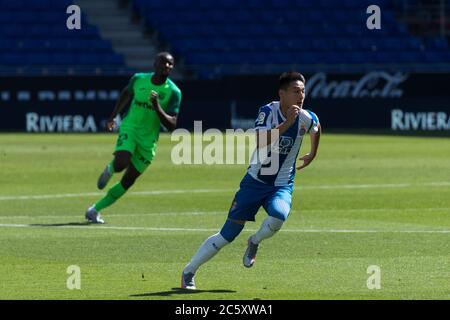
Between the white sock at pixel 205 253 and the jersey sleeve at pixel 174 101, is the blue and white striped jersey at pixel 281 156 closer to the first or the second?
the white sock at pixel 205 253

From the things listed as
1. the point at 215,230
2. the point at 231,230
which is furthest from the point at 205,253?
the point at 215,230

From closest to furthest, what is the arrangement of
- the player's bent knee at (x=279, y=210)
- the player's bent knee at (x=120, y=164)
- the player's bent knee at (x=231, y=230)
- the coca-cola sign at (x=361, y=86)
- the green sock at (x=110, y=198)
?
1. the player's bent knee at (x=279, y=210)
2. the player's bent knee at (x=231, y=230)
3. the green sock at (x=110, y=198)
4. the player's bent knee at (x=120, y=164)
5. the coca-cola sign at (x=361, y=86)

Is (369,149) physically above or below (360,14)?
below

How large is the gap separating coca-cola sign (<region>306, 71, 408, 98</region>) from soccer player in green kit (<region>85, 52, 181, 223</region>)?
27578 mm

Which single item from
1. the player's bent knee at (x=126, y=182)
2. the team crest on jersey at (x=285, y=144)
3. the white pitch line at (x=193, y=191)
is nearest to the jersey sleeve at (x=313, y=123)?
the team crest on jersey at (x=285, y=144)

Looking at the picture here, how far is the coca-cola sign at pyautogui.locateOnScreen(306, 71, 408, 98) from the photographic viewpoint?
45781 mm

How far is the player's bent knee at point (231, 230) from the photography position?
11.4 meters

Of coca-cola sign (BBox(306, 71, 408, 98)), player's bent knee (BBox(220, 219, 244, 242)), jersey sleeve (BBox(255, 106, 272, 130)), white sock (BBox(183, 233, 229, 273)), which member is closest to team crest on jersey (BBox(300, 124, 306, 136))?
jersey sleeve (BBox(255, 106, 272, 130))

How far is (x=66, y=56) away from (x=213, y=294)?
1576 inches

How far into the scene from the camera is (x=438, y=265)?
12.9 m

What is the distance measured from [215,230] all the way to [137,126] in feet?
8.32

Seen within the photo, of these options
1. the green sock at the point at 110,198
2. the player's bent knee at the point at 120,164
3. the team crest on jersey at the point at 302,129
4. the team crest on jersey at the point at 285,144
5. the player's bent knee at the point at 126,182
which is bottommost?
the green sock at the point at 110,198

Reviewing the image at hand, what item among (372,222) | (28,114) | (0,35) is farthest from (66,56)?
(372,222)

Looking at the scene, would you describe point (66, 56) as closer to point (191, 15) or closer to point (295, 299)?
point (191, 15)
